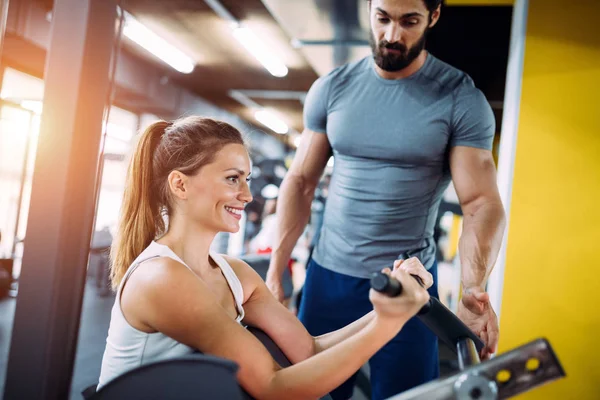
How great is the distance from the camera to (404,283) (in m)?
0.86

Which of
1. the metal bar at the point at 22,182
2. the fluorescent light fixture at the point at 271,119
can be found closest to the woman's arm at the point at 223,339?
the metal bar at the point at 22,182

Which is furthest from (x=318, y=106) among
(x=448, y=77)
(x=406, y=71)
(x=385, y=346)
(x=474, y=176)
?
(x=385, y=346)

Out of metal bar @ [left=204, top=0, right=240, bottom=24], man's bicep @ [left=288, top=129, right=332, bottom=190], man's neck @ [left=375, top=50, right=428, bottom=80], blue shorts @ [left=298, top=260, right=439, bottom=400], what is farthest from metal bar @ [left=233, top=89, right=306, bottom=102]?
blue shorts @ [left=298, top=260, right=439, bottom=400]

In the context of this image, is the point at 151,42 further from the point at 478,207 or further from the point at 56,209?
the point at 56,209

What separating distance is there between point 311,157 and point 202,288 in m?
0.84

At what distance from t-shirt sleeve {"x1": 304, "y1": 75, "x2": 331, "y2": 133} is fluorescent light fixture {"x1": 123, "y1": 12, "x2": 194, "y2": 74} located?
325 cm

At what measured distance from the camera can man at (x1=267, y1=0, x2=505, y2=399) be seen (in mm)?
1472

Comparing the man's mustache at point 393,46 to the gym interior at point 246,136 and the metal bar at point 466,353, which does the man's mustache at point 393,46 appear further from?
the metal bar at point 466,353

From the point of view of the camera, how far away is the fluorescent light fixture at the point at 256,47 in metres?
5.16

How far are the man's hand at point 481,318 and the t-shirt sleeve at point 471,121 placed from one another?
0.47 meters

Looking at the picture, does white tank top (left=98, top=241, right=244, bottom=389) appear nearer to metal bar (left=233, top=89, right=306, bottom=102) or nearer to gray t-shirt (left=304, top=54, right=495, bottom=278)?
gray t-shirt (left=304, top=54, right=495, bottom=278)

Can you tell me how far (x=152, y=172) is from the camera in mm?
1253

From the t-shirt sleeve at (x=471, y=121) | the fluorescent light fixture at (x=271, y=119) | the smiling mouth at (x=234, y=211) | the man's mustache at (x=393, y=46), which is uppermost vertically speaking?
the fluorescent light fixture at (x=271, y=119)

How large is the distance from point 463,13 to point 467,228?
326 centimetres
